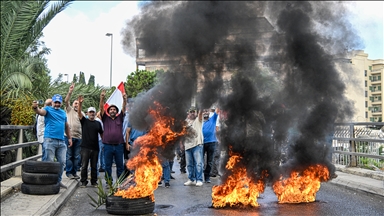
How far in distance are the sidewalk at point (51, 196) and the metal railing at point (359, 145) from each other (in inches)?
25.3

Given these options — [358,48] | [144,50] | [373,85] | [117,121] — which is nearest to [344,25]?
[358,48]

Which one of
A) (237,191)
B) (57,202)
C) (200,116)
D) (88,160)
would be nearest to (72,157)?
(88,160)

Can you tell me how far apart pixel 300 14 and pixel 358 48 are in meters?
1.56

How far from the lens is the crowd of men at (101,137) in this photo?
888 centimetres

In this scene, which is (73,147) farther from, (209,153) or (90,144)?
(209,153)

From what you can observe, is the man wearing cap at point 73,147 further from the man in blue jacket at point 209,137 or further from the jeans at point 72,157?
the man in blue jacket at point 209,137

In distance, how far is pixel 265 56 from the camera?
7977 mm

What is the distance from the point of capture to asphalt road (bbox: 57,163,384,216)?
22.9 feet

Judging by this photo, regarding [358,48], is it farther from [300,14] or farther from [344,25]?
[300,14]

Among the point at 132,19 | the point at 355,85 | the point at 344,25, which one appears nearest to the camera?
the point at 132,19

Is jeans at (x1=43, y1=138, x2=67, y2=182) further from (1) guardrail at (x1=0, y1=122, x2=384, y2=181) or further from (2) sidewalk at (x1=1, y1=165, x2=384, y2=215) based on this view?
(1) guardrail at (x1=0, y1=122, x2=384, y2=181)

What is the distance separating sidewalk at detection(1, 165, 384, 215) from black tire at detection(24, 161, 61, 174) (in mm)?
443

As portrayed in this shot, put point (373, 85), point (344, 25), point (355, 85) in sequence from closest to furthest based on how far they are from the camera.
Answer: point (344, 25), point (355, 85), point (373, 85)

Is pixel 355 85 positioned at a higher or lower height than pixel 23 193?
higher
